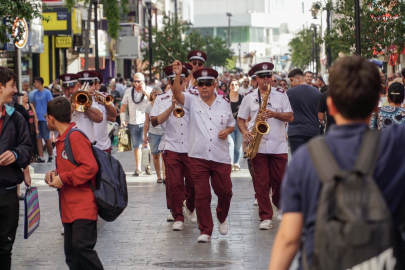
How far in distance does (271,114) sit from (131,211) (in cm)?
284

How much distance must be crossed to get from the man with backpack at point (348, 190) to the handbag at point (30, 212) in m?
3.67

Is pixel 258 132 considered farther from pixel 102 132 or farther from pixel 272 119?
pixel 102 132

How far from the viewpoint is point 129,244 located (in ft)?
29.1

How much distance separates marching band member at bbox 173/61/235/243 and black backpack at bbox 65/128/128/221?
276 cm

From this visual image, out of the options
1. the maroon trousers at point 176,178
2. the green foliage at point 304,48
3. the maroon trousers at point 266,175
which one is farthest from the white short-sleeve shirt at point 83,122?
the green foliage at point 304,48

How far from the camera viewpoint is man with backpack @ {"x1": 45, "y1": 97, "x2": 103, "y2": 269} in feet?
19.1

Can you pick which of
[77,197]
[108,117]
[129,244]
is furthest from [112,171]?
[108,117]

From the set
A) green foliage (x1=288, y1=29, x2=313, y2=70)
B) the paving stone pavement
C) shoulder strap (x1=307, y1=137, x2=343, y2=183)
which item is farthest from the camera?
green foliage (x1=288, y1=29, x2=313, y2=70)

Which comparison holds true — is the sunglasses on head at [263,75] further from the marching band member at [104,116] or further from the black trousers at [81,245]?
the black trousers at [81,245]

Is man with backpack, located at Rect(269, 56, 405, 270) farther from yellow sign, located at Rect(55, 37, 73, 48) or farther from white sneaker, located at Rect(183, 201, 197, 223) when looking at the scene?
yellow sign, located at Rect(55, 37, 73, 48)

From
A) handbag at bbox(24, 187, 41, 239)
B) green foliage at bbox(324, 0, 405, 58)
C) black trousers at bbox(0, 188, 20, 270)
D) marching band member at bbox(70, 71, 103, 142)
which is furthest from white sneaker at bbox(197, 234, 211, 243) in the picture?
green foliage at bbox(324, 0, 405, 58)

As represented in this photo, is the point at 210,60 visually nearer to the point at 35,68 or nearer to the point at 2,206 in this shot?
the point at 35,68

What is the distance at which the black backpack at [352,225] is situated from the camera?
282cm

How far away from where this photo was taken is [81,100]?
9867 mm
